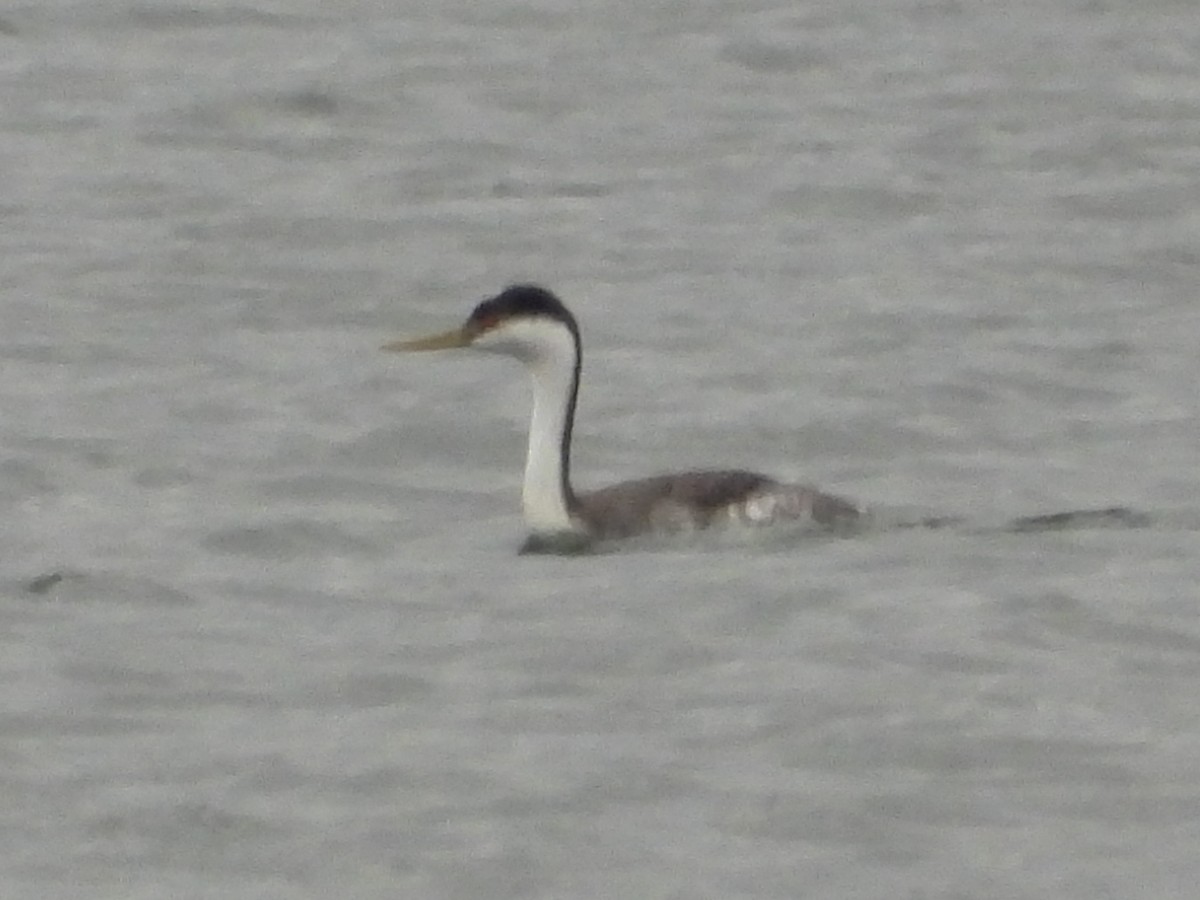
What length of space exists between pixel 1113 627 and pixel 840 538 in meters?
1.60

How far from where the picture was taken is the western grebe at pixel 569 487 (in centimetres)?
1434

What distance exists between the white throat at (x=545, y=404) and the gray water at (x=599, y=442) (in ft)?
0.75

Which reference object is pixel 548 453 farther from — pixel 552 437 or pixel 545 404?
pixel 545 404

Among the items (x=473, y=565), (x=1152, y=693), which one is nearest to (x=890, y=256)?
(x=473, y=565)

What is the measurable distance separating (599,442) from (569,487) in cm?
220

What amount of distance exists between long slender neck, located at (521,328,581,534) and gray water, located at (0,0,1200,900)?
8.7 inches

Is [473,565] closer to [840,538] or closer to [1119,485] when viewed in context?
[840,538]

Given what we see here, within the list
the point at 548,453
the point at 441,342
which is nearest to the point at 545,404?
the point at 548,453

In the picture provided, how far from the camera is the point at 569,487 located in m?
14.6

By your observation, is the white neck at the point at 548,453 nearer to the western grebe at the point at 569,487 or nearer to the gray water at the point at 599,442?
the western grebe at the point at 569,487

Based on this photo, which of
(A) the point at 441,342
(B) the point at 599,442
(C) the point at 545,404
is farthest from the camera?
(B) the point at 599,442

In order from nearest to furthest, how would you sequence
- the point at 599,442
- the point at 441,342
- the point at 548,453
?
the point at 548,453 < the point at 441,342 < the point at 599,442

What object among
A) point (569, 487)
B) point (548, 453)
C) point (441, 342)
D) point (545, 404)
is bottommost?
point (569, 487)

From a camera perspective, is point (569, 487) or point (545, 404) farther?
point (545, 404)
